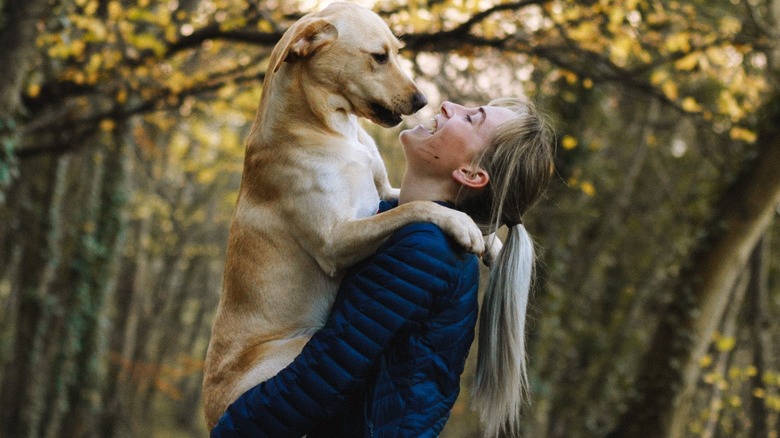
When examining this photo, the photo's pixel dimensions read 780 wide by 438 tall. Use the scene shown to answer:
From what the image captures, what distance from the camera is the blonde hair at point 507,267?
300 centimetres

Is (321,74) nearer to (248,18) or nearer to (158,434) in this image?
(248,18)

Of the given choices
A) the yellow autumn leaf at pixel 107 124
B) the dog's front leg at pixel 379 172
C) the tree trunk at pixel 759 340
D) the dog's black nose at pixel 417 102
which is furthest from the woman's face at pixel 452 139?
the tree trunk at pixel 759 340

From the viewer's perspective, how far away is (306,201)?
3355 millimetres

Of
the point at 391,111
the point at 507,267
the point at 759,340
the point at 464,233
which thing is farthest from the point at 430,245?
the point at 759,340

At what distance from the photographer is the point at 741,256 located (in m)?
7.86

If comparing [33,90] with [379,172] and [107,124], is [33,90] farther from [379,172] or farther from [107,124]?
[379,172]

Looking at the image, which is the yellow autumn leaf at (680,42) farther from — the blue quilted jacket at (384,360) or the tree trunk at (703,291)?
the blue quilted jacket at (384,360)

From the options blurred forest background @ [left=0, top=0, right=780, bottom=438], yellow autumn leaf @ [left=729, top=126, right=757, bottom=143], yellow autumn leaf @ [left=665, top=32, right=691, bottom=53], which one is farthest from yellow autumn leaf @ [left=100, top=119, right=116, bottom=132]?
yellow autumn leaf @ [left=729, top=126, right=757, bottom=143]

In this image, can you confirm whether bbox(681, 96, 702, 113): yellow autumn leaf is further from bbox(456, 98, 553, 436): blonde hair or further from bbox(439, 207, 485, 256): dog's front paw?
bbox(439, 207, 485, 256): dog's front paw

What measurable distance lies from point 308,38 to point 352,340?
1.37 metres

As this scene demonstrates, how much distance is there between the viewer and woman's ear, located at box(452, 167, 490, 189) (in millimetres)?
3066

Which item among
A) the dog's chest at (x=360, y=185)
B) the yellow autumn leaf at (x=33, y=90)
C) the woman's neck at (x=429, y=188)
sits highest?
the woman's neck at (x=429, y=188)

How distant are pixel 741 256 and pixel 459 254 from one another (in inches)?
222

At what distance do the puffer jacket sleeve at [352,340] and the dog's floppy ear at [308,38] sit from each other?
1071 mm
